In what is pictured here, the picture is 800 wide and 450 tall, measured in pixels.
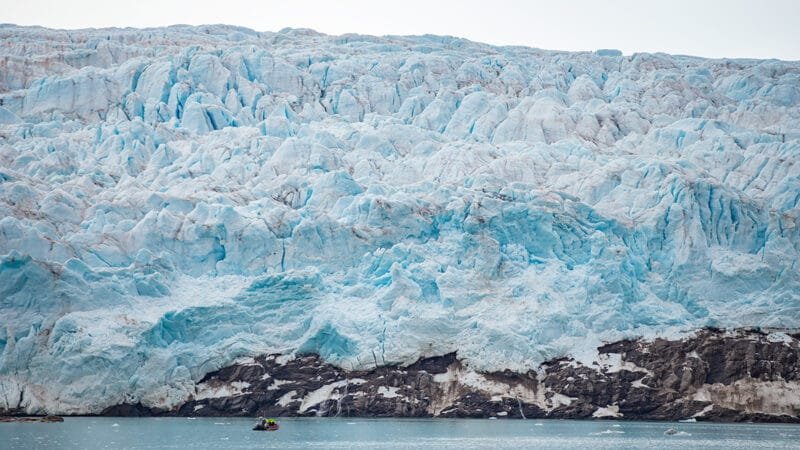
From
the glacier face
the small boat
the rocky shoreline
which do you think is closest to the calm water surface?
the small boat

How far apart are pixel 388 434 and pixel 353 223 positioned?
2064 centimetres

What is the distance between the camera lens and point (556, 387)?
73875 mm

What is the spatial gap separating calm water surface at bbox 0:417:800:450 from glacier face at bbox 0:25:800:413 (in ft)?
13.3

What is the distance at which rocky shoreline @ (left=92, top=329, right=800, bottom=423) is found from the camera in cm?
7312

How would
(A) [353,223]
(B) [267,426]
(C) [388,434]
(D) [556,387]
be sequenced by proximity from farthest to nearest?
(A) [353,223] → (D) [556,387] → (B) [267,426] → (C) [388,434]

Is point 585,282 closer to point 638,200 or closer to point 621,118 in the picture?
point 638,200

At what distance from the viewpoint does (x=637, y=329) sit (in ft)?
253

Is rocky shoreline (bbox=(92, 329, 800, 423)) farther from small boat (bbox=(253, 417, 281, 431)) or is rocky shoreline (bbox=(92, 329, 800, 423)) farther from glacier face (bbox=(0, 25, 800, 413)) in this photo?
small boat (bbox=(253, 417, 281, 431))

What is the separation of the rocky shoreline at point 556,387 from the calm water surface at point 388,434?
99 centimetres

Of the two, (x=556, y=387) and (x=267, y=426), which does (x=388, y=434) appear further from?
(x=556, y=387)

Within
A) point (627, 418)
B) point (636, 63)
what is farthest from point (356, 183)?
point (636, 63)

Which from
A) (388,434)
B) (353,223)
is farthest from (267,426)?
(353,223)

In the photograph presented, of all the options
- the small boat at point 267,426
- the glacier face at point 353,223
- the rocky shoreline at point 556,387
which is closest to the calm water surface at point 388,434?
the small boat at point 267,426

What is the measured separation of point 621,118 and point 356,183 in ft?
91.5
